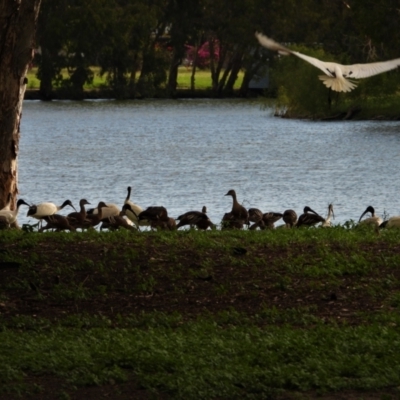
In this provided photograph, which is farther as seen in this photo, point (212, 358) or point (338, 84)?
point (338, 84)

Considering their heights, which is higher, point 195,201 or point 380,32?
point 380,32

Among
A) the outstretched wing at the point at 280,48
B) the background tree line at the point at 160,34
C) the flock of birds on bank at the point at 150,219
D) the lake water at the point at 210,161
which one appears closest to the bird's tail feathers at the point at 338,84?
the outstretched wing at the point at 280,48

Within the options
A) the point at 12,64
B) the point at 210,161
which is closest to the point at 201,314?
the point at 12,64

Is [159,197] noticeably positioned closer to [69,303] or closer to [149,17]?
[69,303]

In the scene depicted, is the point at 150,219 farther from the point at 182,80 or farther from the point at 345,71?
the point at 182,80

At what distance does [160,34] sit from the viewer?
272 feet

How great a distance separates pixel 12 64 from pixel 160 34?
7069cm

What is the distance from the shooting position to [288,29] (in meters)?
78.4

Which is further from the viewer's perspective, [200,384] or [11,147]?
[11,147]

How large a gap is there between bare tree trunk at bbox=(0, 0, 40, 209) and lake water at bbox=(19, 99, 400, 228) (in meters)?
5.72

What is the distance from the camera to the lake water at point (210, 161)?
2478cm

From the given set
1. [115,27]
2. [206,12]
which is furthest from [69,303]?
[206,12]

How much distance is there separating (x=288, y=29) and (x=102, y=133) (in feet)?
98.7

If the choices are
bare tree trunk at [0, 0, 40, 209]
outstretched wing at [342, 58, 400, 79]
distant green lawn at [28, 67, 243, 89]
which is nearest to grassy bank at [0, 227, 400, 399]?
bare tree trunk at [0, 0, 40, 209]
